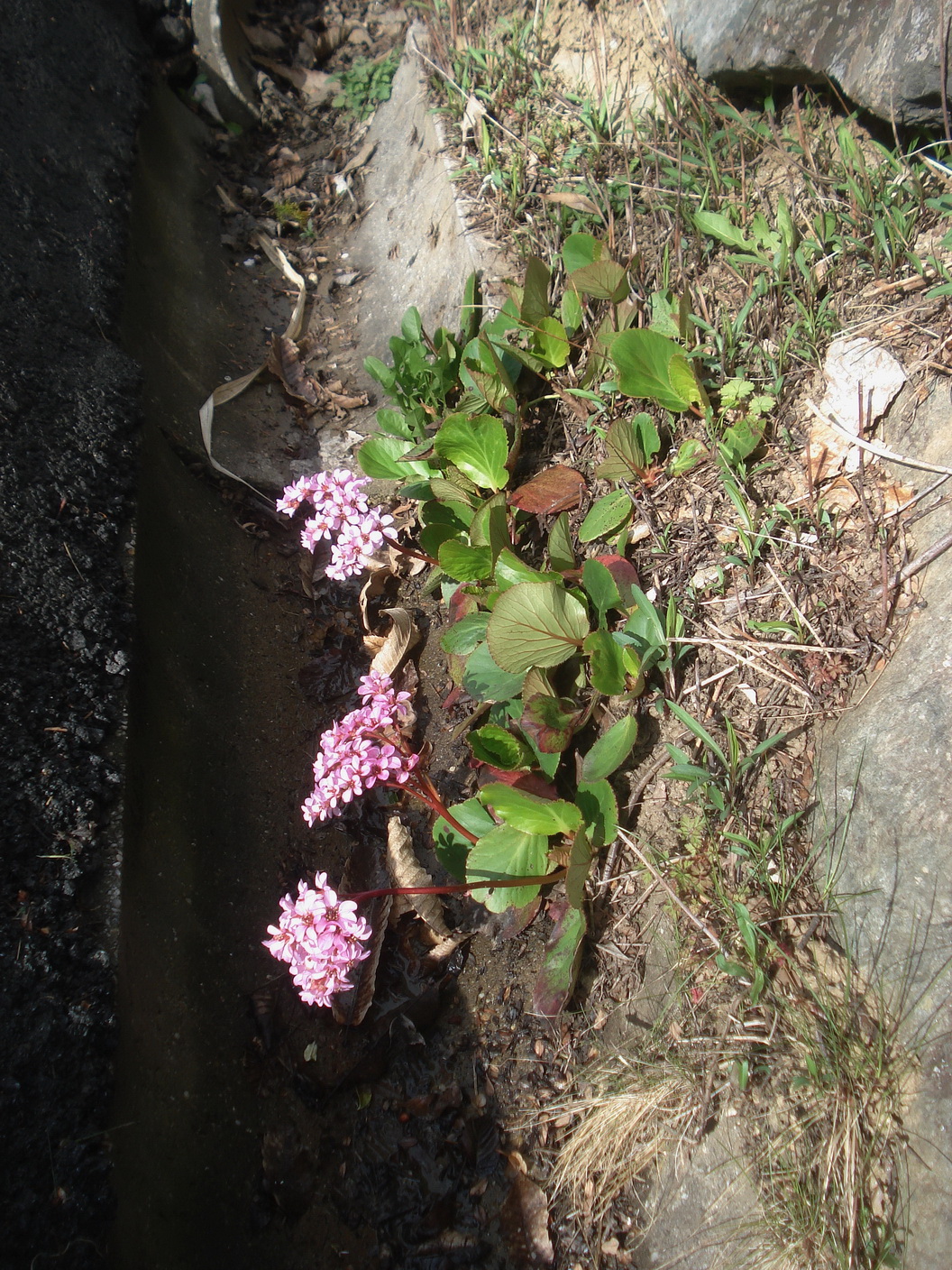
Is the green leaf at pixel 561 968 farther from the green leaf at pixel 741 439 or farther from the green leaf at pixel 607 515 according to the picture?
the green leaf at pixel 741 439

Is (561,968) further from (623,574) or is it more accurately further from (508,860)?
(623,574)

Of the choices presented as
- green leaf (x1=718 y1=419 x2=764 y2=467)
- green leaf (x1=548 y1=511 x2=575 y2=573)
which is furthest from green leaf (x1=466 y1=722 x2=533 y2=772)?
green leaf (x1=718 y1=419 x2=764 y2=467)

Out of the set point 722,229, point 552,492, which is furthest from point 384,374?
point 722,229

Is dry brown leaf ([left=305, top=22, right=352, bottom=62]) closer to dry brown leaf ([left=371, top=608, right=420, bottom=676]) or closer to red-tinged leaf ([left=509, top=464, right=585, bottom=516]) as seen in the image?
red-tinged leaf ([left=509, top=464, right=585, bottom=516])

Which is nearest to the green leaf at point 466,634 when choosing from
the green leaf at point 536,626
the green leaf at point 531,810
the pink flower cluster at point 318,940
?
the green leaf at point 536,626

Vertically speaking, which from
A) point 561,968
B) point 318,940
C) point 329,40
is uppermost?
point 329,40

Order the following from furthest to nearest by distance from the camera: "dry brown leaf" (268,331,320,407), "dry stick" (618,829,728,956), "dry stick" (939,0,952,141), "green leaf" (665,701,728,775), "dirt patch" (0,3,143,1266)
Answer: "dry brown leaf" (268,331,320,407) → "dry stick" (939,0,952,141) → "green leaf" (665,701,728,775) → "dry stick" (618,829,728,956) → "dirt patch" (0,3,143,1266)
